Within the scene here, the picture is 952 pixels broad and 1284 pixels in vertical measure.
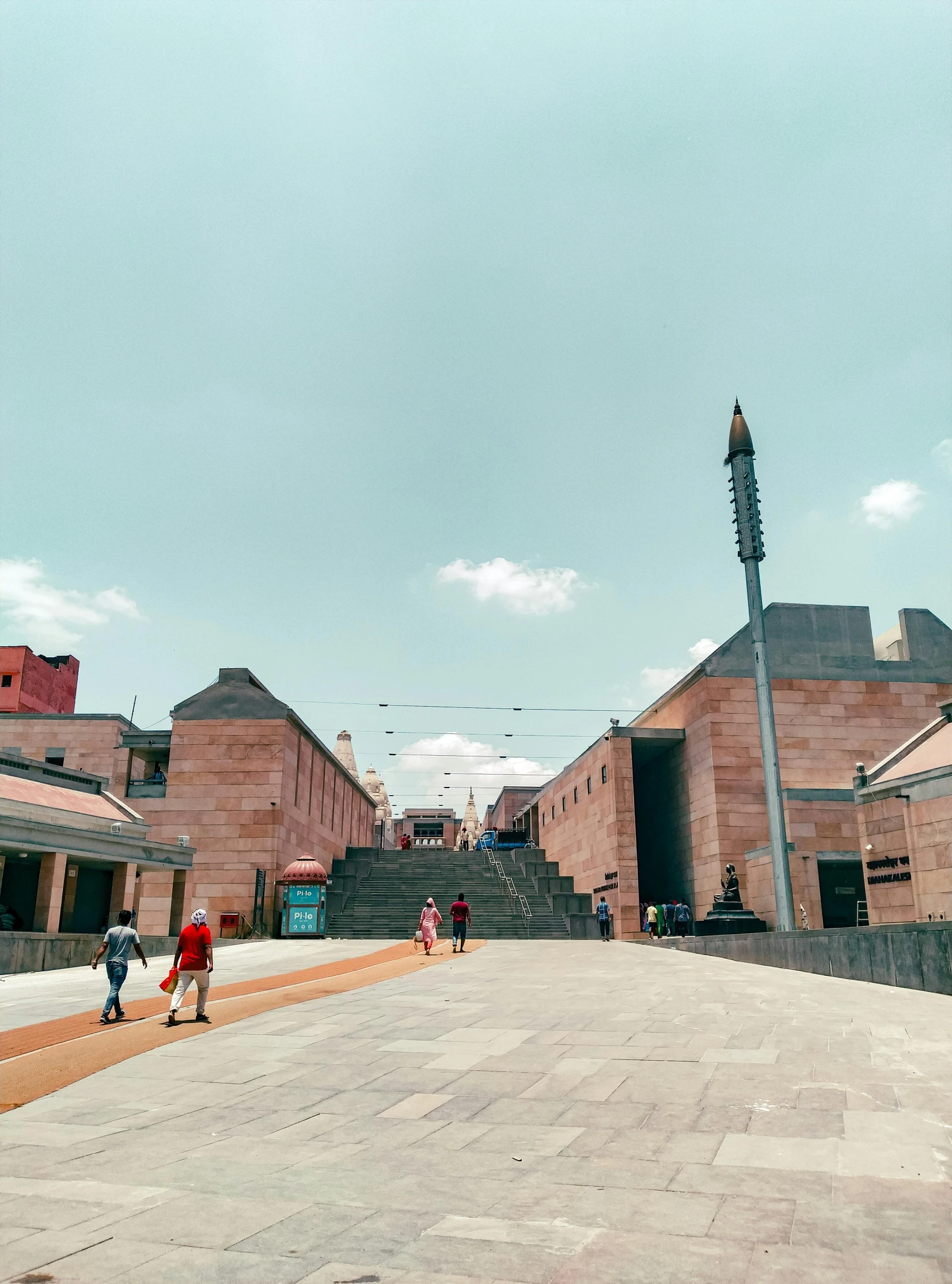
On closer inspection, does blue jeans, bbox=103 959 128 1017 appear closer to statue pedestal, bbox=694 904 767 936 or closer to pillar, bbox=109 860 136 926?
pillar, bbox=109 860 136 926

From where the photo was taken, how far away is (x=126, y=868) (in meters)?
30.1

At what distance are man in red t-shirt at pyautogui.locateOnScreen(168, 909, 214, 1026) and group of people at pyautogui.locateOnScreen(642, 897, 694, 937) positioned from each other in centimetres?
2376

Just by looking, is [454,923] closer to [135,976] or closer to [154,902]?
[135,976]

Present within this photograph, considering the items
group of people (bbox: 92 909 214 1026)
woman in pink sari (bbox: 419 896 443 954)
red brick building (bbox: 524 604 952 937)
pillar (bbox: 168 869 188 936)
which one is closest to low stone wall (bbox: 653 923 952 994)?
woman in pink sari (bbox: 419 896 443 954)

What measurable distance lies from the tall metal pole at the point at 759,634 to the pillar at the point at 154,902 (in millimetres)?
24638

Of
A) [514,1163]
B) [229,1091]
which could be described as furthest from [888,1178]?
[229,1091]

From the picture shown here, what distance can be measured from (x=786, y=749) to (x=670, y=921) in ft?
27.0

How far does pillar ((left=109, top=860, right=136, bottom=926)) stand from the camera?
1172 inches

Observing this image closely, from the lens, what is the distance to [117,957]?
13992 millimetres

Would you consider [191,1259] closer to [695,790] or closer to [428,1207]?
[428,1207]

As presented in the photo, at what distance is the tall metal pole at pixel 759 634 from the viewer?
87.8 feet

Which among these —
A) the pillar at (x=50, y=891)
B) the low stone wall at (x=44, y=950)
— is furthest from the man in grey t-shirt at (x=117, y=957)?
the pillar at (x=50, y=891)

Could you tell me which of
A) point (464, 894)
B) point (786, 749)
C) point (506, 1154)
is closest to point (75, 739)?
point (464, 894)

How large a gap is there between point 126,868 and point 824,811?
24.4 meters
